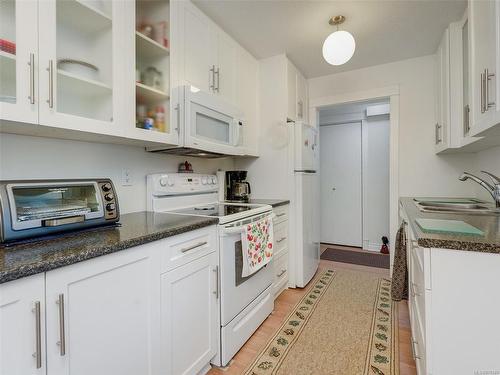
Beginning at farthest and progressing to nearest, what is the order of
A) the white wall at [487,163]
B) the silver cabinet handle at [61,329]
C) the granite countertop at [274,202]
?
1. the granite countertop at [274,202]
2. the white wall at [487,163]
3. the silver cabinet handle at [61,329]

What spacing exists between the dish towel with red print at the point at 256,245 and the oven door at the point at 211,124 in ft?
2.17

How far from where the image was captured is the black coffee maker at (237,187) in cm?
258

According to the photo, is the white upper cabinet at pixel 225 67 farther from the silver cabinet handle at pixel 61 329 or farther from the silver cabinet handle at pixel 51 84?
the silver cabinet handle at pixel 61 329

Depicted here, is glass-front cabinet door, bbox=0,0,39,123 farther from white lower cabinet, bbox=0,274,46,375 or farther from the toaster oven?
white lower cabinet, bbox=0,274,46,375

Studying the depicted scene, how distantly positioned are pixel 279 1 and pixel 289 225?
1.90 m

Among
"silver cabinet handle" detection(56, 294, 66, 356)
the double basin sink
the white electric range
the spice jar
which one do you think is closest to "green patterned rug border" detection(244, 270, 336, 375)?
the white electric range

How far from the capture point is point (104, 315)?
Result: 3.13ft

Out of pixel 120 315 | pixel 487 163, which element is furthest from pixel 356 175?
pixel 120 315

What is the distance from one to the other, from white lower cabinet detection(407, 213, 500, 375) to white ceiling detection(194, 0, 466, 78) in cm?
183

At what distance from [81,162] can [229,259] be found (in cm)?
103

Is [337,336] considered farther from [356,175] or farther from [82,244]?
[356,175]

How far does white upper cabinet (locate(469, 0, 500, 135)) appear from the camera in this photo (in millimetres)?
1072

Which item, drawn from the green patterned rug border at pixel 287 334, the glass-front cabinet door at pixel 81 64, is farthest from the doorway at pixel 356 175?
the glass-front cabinet door at pixel 81 64

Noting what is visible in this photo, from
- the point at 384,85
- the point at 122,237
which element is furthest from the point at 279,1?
the point at 122,237
